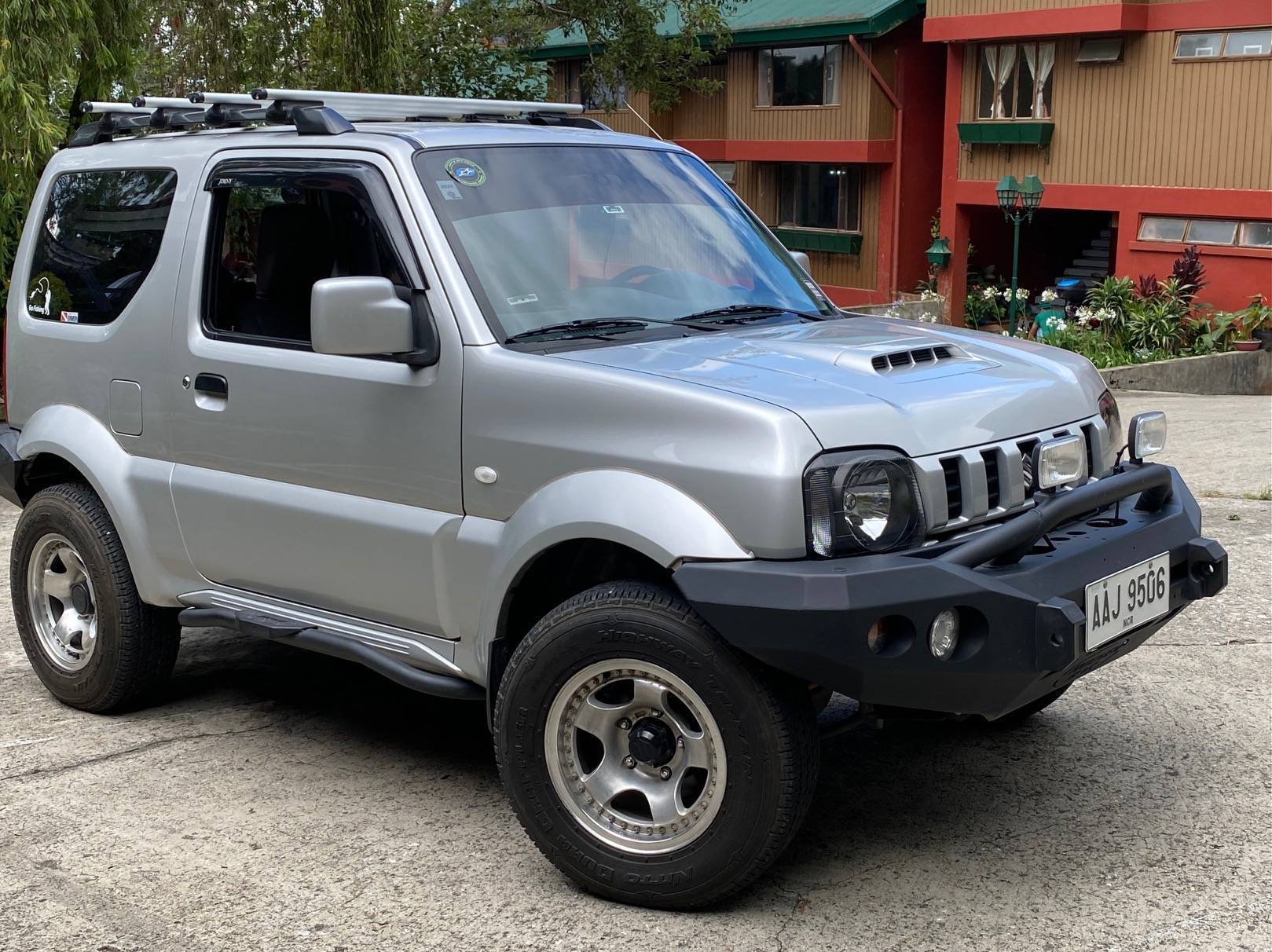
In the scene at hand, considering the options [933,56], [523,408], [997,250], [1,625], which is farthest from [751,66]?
[523,408]

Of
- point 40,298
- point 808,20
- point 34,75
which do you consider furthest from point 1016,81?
point 40,298

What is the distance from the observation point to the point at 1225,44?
916 inches

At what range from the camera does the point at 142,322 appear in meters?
5.13

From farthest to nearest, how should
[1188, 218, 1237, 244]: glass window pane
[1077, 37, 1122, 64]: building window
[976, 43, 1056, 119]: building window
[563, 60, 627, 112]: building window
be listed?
1. [563, 60, 627, 112]: building window
2. [976, 43, 1056, 119]: building window
3. [1077, 37, 1122, 64]: building window
4. [1188, 218, 1237, 244]: glass window pane

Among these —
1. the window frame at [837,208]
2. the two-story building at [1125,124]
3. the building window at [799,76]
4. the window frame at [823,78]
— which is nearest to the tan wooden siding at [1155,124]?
the two-story building at [1125,124]

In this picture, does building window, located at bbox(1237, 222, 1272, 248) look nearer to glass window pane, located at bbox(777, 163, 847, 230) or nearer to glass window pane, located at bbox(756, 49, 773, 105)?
glass window pane, located at bbox(777, 163, 847, 230)

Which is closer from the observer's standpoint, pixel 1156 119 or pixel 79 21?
pixel 79 21

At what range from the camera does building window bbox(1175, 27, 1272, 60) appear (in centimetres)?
2275

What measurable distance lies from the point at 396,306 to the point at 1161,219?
2280 cm

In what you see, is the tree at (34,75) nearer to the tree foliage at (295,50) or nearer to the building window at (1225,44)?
the tree foliage at (295,50)

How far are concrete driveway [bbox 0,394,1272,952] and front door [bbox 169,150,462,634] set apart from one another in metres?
0.68

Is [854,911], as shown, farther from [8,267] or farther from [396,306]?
[8,267]

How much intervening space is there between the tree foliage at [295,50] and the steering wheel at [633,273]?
7.60 m

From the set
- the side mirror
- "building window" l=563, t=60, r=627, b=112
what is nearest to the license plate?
the side mirror
